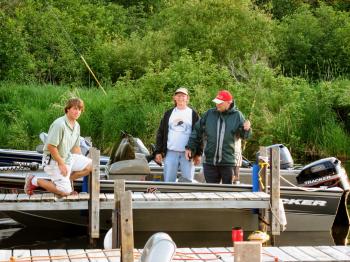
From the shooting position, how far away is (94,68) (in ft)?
98.5

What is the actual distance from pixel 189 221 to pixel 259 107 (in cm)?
1020

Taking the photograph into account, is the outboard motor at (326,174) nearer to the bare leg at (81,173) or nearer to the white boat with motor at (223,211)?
the white boat with motor at (223,211)

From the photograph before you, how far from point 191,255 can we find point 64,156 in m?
2.39

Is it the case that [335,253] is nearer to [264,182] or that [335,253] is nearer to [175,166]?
[264,182]

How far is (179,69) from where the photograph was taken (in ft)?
70.4

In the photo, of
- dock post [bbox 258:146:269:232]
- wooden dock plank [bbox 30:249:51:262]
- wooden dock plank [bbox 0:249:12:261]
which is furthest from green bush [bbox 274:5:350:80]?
wooden dock plank [bbox 0:249:12:261]

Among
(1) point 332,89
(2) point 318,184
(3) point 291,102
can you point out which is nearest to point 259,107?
(3) point 291,102

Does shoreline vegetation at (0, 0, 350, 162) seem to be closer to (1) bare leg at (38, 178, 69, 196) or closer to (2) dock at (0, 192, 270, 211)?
Answer: (2) dock at (0, 192, 270, 211)

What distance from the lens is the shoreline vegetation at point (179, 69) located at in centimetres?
2102

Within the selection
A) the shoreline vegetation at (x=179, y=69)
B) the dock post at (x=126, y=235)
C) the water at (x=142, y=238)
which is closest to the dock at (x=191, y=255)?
the dock post at (x=126, y=235)

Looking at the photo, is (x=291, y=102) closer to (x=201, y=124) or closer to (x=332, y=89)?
(x=332, y=89)

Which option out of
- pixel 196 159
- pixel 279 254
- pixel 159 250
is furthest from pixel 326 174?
pixel 159 250

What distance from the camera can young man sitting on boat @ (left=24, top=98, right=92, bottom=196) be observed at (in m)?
9.44

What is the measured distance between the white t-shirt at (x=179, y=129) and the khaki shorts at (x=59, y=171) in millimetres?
1158
